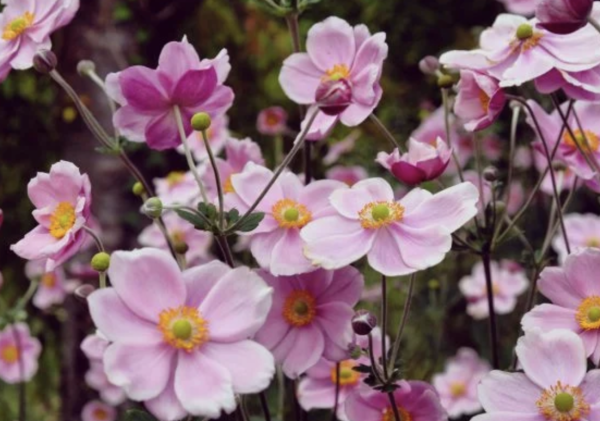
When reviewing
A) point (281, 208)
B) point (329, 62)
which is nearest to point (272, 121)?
point (329, 62)

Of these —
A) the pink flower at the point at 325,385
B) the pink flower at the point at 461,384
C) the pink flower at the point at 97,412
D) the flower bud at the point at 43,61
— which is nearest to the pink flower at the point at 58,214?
the flower bud at the point at 43,61

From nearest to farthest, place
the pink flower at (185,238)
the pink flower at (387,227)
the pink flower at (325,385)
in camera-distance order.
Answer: the pink flower at (387,227) < the pink flower at (325,385) < the pink flower at (185,238)

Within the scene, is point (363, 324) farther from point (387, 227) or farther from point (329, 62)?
point (329, 62)

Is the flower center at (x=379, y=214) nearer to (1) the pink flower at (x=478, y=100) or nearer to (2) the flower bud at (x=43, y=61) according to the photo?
(1) the pink flower at (x=478, y=100)

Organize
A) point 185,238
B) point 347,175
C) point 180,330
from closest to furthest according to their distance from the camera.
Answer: point 180,330
point 185,238
point 347,175

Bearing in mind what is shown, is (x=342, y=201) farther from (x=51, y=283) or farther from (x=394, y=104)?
(x=394, y=104)

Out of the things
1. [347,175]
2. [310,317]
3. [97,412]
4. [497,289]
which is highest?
[310,317]
